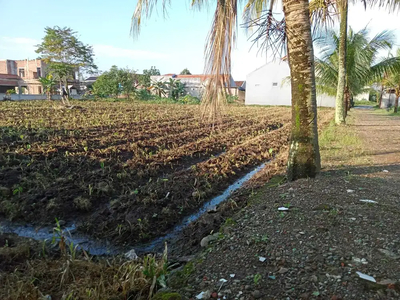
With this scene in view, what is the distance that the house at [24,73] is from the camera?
135ft

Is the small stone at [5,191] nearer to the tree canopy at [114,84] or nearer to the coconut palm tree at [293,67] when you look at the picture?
the coconut palm tree at [293,67]

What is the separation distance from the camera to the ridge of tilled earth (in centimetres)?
204

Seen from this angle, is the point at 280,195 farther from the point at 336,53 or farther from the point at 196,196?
the point at 336,53

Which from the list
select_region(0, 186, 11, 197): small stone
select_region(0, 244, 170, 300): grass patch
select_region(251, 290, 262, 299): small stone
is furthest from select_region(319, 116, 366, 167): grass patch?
select_region(0, 186, 11, 197): small stone

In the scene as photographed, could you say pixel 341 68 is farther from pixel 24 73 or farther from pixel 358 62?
pixel 24 73

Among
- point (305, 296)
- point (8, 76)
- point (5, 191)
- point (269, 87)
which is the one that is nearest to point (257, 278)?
point (305, 296)

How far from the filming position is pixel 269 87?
120 ft

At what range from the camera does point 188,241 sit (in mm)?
3516

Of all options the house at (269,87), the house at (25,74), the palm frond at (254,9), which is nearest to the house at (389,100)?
the house at (269,87)

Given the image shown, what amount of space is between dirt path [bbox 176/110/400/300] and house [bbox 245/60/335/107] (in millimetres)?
33262

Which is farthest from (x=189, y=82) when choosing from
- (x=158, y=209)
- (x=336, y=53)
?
(x=158, y=209)

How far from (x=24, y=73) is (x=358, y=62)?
152 feet

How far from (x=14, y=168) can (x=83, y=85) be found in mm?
45123

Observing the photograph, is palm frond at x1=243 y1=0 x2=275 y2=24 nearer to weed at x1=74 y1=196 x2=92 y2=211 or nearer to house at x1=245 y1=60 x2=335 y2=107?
weed at x1=74 y1=196 x2=92 y2=211
